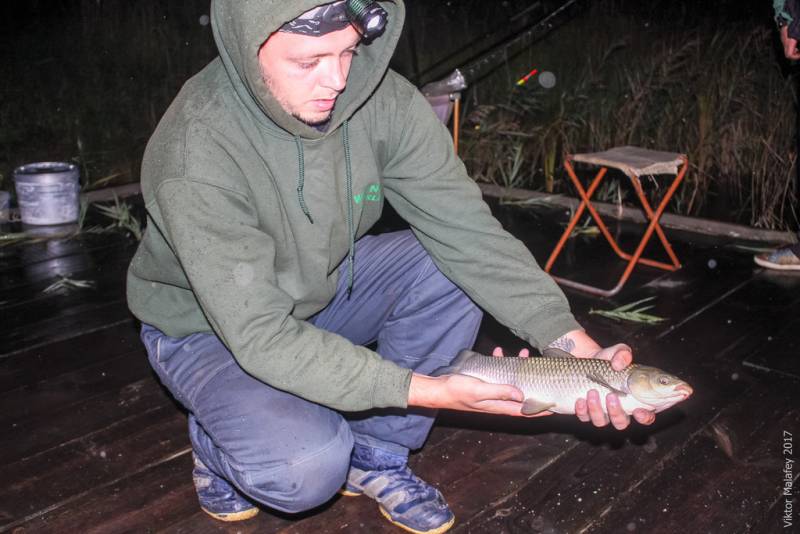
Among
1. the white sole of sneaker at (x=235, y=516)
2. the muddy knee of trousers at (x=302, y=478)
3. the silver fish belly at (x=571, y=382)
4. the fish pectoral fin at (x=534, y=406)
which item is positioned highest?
the silver fish belly at (x=571, y=382)

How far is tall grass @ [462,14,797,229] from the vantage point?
582cm

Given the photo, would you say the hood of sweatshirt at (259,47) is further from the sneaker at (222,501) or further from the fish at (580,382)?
the sneaker at (222,501)

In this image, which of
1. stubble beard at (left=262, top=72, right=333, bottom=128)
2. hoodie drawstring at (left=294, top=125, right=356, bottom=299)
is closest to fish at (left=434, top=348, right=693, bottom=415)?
hoodie drawstring at (left=294, top=125, right=356, bottom=299)

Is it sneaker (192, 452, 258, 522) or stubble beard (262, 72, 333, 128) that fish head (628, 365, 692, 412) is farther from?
sneaker (192, 452, 258, 522)

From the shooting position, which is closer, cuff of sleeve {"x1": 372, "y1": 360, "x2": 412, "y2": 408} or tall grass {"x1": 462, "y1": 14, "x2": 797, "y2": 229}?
cuff of sleeve {"x1": 372, "y1": 360, "x2": 412, "y2": 408}

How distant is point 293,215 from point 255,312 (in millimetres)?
344

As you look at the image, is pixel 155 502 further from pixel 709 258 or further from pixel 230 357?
pixel 709 258

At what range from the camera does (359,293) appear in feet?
7.98

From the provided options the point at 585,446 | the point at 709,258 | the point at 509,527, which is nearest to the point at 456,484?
the point at 509,527

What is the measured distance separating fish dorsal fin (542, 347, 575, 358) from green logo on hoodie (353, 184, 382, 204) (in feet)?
2.10

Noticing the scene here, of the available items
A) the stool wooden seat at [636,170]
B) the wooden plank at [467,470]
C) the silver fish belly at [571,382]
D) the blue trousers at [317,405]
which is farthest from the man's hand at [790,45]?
the silver fish belly at [571,382]

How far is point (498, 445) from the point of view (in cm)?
271

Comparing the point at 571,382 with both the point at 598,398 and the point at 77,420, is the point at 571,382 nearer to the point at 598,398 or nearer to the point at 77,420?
the point at 598,398

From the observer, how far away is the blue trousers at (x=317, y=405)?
6.44ft
